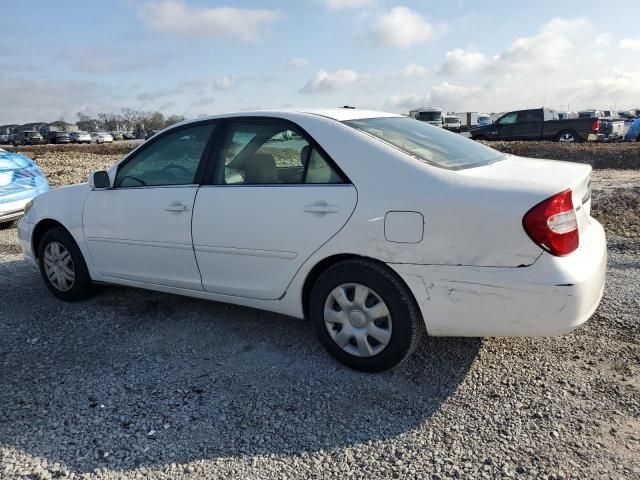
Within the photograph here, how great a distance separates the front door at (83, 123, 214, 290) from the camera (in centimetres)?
380

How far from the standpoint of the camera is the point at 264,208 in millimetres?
3373

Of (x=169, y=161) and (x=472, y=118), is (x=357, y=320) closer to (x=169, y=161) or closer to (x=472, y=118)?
(x=169, y=161)

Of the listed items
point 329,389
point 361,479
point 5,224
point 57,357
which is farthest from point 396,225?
point 5,224

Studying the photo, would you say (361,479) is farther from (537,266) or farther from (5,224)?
(5,224)

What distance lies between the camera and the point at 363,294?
3115mm

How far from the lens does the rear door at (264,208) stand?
3188mm

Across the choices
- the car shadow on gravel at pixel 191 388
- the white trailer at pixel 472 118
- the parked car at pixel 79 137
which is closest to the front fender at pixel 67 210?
the car shadow on gravel at pixel 191 388

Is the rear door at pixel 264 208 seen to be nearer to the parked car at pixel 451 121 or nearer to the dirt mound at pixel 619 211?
the dirt mound at pixel 619 211

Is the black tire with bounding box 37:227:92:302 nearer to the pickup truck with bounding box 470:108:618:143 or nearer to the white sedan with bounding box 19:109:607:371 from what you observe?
the white sedan with bounding box 19:109:607:371

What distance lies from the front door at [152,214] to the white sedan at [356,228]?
12 millimetres

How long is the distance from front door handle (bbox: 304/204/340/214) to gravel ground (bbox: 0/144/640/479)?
1014 millimetres

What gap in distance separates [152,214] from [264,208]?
1048 millimetres

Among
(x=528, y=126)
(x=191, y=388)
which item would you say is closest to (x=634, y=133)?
(x=528, y=126)

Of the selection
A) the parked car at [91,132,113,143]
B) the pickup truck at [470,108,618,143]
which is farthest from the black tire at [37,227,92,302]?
the parked car at [91,132,113,143]
